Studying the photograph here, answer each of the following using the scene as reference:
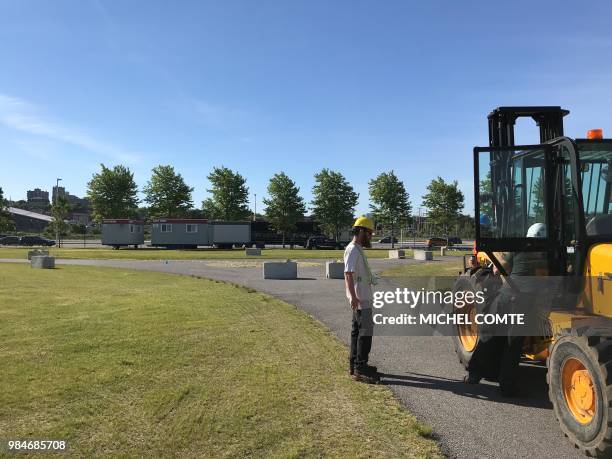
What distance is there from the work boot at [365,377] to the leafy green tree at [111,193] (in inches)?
2433

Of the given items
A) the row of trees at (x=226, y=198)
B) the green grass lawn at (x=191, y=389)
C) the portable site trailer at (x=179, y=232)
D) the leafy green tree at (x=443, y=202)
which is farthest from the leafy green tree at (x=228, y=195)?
the green grass lawn at (x=191, y=389)

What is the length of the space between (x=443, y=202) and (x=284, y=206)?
1904 cm

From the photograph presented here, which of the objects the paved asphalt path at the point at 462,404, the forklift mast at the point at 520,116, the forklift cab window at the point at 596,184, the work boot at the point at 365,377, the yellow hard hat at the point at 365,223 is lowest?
the paved asphalt path at the point at 462,404

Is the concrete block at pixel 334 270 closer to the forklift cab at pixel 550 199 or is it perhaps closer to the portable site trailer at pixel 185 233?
the forklift cab at pixel 550 199

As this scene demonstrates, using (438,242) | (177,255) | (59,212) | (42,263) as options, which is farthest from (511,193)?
(59,212)

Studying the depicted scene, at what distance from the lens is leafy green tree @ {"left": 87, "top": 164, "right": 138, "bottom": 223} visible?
61.8 meters

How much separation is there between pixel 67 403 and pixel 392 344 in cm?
485

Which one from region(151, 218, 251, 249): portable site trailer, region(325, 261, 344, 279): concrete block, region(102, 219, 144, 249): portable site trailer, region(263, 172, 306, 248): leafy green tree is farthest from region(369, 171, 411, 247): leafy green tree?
region(325, 261, 344, 279): concrete block

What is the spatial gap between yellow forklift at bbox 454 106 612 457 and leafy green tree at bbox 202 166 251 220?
58074mm

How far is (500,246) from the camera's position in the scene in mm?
5172

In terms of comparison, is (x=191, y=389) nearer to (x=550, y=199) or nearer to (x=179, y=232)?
(x=550, y=199)

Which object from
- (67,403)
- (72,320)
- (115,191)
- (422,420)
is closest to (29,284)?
(72,320)

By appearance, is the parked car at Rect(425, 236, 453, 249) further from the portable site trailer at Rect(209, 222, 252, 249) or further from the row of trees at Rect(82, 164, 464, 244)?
the portable site trailer at Rect(209, 222, 252, 249)

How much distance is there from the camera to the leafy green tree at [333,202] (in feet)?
199
